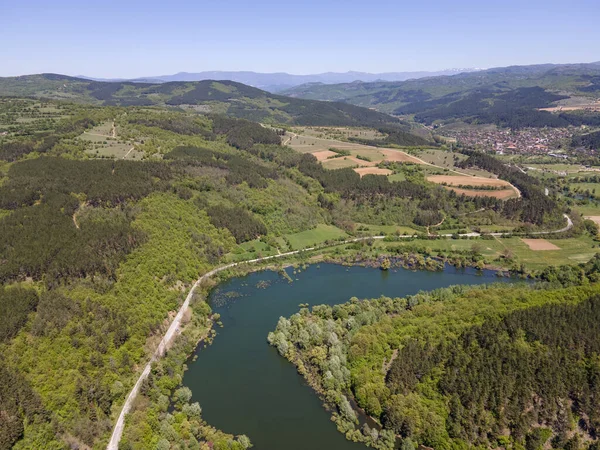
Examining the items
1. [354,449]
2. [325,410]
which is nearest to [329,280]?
[325,410]

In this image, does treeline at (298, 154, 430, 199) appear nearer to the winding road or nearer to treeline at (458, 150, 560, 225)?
the winding road

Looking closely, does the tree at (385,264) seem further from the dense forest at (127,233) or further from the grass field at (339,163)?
the grass field at (339,163)

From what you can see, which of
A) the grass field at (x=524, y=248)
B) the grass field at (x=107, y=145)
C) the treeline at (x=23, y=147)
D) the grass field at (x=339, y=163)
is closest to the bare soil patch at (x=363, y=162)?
the grass field at (x=339, y=163)

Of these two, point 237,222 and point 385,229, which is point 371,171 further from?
point 237,222

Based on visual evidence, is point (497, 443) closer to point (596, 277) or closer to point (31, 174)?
point (596, 277)

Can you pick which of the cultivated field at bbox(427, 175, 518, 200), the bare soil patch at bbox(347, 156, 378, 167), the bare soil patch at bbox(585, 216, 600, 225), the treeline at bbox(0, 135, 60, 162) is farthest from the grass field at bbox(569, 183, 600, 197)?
the treeline at bbox(0, 135, 60, 162)

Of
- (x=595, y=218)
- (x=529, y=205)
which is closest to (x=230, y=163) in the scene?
(x=529, y=205)
